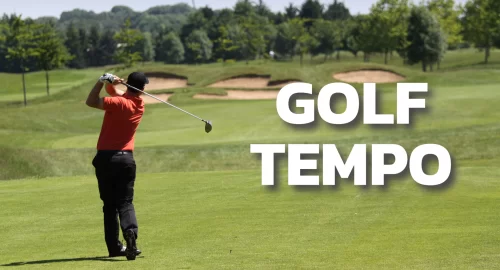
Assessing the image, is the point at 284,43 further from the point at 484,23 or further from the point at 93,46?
the point at 484,23

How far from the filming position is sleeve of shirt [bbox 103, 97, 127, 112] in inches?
402

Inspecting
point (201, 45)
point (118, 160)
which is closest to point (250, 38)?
point (201, 45)

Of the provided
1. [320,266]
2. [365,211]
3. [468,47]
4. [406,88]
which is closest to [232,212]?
[365,211]

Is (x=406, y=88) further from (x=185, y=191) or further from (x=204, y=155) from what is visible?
(x=204, y=155)

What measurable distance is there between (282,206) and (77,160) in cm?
→ 1432

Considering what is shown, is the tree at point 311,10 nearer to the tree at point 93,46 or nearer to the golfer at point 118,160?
the tree at point 93,46

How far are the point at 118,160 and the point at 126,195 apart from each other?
0.49 meters

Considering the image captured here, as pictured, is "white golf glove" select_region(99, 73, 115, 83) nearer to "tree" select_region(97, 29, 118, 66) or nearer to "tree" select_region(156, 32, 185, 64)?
"tree" select_region(156, 32, 185, 64)

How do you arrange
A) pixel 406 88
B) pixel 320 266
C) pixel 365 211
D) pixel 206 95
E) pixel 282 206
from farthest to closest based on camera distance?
pixel 206 95 < pixel 406 88 < pixel 282 206 < pixel 365 211 < pixel 320 266

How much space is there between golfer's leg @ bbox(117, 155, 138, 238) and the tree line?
204ft

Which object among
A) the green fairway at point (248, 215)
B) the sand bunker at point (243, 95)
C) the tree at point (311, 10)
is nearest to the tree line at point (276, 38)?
the tree at point (311, 10)

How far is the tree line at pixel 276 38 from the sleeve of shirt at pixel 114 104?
62.3m

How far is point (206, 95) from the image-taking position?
6550 centimetres

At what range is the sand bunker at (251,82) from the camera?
2798 inches
